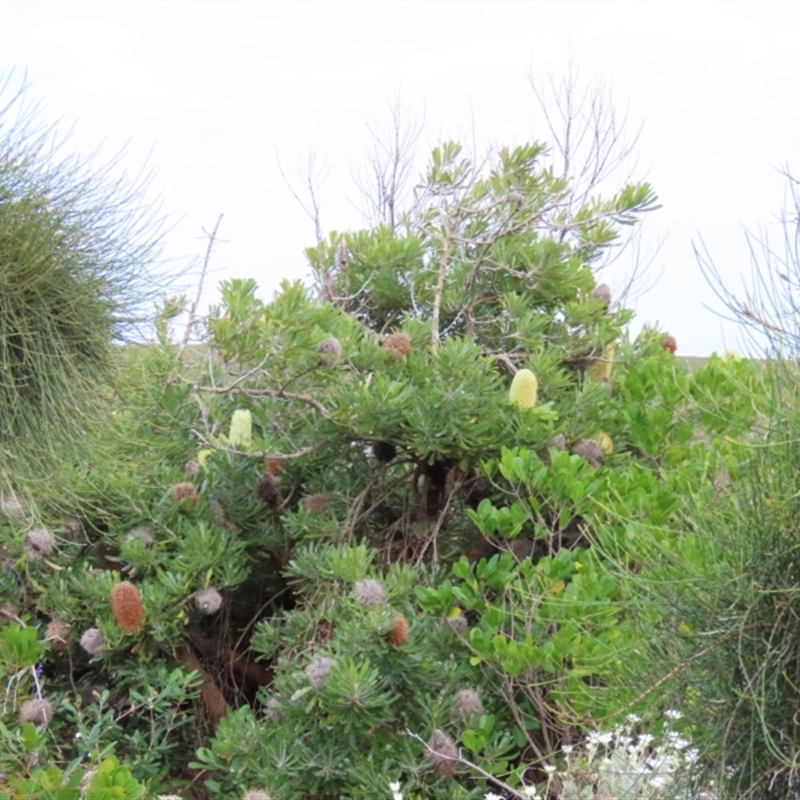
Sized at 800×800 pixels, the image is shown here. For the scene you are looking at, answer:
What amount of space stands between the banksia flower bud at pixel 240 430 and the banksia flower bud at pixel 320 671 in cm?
109

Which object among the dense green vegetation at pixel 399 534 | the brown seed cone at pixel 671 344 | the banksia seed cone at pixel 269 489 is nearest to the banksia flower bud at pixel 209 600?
the dense green vegetation at pixel 399 534

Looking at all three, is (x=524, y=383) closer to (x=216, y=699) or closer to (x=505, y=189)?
(x=505, y=189)

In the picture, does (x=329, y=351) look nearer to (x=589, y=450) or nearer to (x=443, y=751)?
(x=589, y=450)

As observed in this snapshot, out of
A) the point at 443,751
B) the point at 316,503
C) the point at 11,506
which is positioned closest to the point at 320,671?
the point at 443,751

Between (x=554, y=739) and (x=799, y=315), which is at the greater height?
(x=799, y=315)

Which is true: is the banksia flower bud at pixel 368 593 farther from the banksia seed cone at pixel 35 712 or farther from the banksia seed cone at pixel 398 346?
the banksia seed cone at pixel 35 712

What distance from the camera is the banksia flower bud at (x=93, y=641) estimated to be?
12.7ft

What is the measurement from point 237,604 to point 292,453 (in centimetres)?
84

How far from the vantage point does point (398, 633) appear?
3.28m

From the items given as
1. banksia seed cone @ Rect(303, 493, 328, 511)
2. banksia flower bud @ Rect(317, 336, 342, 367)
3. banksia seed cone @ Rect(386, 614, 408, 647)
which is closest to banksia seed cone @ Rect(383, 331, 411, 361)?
banksia flower bud @ Rect(317, 336, 342, 367)

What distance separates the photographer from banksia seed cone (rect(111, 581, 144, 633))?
3750mm

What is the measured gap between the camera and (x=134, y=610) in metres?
3.76

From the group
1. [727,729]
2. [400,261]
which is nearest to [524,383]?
[400,261]

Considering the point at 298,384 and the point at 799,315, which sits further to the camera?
the point at 298,384
